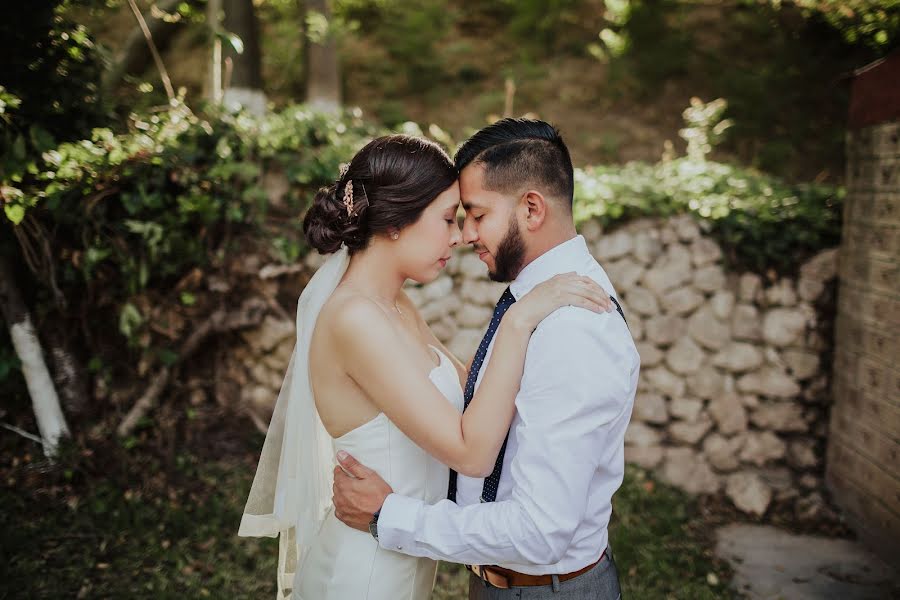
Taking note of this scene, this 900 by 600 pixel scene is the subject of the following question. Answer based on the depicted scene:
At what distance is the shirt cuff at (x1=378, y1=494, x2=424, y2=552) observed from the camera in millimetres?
1840

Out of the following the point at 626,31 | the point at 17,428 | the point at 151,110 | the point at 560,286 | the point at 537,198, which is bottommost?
the point at 17,428

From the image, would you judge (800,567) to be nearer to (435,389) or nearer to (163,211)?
(435,389)

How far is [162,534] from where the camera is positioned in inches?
155

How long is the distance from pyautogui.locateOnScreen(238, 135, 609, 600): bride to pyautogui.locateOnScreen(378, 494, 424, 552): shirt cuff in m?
0.17

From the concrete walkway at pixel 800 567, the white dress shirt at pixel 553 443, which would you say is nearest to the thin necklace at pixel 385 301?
the white dress shirt at pixel 553 443

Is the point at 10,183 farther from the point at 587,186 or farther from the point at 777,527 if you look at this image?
the point at 777,527

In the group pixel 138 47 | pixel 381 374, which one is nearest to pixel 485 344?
pixel 381 374

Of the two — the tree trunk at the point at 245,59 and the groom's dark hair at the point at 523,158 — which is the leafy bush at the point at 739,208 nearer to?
the groom's dark hair at the point at 523,158

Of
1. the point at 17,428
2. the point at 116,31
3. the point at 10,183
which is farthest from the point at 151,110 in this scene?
the point at 116,31

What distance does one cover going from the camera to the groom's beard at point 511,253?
198 centimetres

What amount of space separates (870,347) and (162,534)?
15.7 feet

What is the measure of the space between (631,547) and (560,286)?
291 cm

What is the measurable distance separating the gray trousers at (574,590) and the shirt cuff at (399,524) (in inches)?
13.7

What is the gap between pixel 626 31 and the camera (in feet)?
32.0
